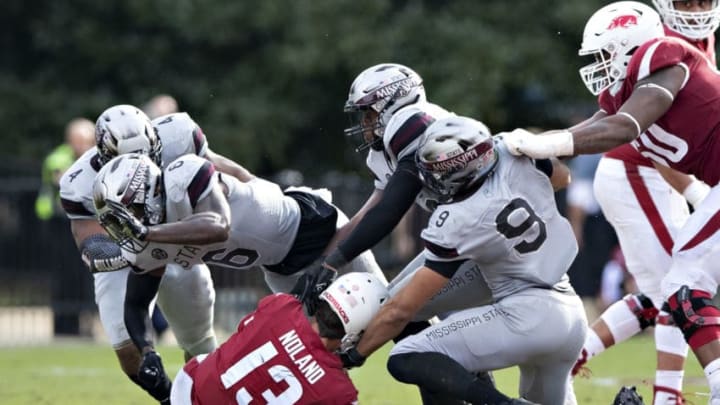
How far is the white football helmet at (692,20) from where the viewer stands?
6.89 metres

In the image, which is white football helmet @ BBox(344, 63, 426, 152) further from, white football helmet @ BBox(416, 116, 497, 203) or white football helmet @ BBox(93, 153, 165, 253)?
white football helmet @ BBox(93, 153, 165, 253)

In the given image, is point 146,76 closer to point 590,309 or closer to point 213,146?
point 213,146

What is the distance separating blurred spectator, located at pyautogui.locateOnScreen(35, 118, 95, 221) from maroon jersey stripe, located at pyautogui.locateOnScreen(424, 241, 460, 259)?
4.82 metres

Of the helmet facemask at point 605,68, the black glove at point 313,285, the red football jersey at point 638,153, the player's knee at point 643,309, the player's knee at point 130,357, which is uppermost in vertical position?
the helmet facemask at point 605,68

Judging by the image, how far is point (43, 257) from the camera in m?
13.6

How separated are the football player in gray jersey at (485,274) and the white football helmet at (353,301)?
48mm

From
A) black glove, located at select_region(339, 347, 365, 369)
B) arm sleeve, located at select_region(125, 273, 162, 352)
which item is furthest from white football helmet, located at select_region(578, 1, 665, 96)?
arm sleeve, located at select_region(125, 273, 162, 352)

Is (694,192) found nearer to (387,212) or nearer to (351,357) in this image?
(387,212)

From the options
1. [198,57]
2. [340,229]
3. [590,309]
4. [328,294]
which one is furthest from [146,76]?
[328,294]

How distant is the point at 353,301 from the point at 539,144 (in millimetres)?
964

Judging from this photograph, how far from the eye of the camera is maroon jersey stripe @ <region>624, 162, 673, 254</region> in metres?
7.05

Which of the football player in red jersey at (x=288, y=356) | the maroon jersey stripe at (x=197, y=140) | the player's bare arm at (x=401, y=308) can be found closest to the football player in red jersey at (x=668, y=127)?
the player's bare arm at (x=401, y=308)

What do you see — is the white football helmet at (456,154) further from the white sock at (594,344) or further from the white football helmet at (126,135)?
the white sock at (594,344)

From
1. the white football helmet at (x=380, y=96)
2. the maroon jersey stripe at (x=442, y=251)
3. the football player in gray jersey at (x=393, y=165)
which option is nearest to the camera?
the maroon jersey stripe at (x=442, y=251)
